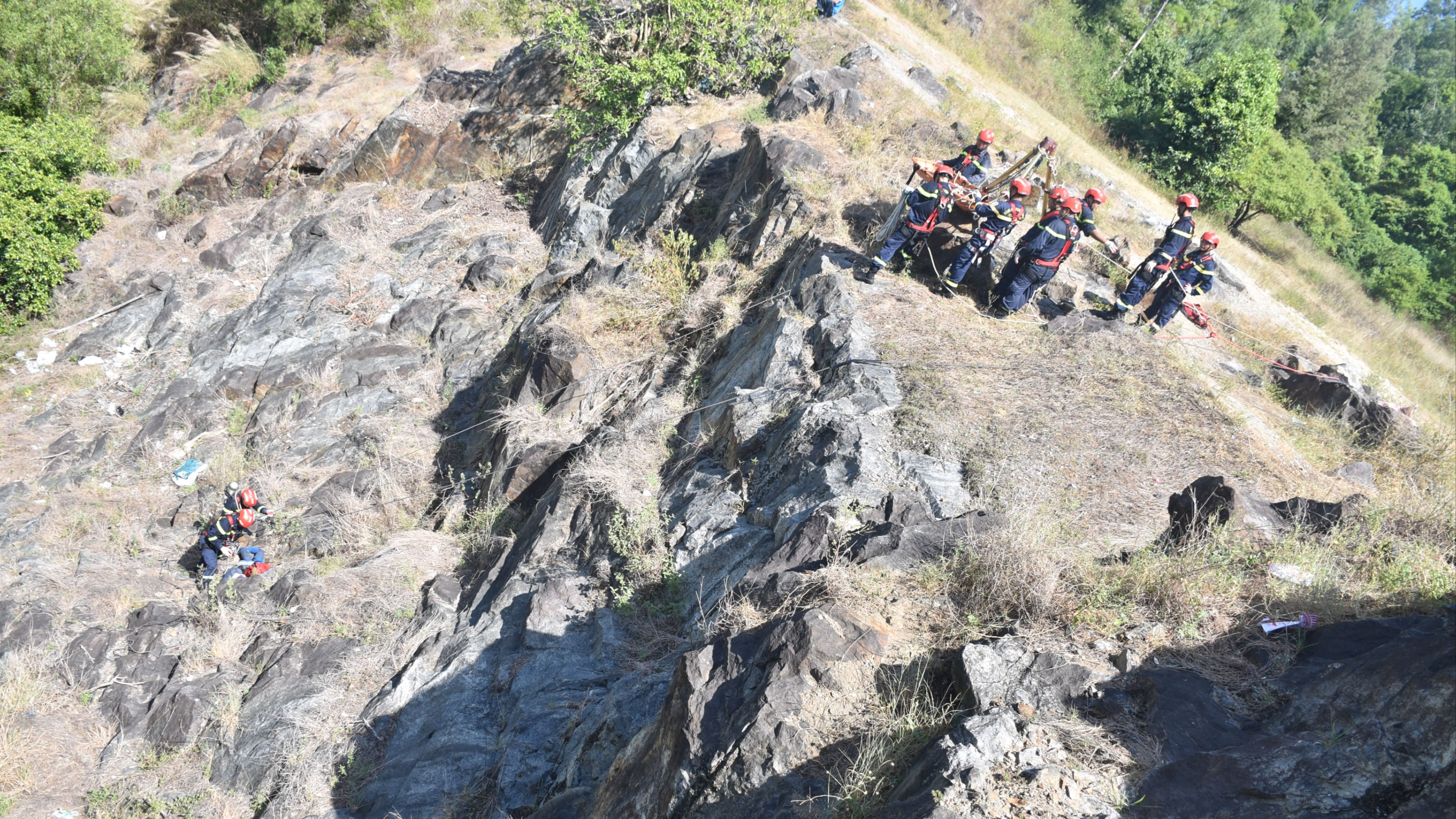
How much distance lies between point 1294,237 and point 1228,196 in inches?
243

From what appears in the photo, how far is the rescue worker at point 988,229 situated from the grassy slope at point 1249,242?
5221mm

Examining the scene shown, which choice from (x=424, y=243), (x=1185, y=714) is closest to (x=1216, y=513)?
(x=1185, y=714)

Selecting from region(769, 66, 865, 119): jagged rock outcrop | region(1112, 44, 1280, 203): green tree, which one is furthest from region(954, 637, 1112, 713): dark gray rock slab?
region(1112, 44, 1280, 203): green tree

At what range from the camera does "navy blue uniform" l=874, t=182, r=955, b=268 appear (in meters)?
8.86

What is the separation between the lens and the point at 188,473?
38.4 feet

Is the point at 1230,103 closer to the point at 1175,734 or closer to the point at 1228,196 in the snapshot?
the point at 1228,196

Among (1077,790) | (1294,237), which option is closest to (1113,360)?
(1077,790)

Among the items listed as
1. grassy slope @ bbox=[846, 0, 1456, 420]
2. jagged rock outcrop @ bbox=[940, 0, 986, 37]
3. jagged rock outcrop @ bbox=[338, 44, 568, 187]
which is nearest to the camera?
grassy slope @ bbox=[846, 0, 1456, 420]

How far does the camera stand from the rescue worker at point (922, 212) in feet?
29.1

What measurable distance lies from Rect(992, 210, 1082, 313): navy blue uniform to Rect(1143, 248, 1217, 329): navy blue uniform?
54.7 inches

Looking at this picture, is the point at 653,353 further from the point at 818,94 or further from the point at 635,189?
the point at 818,94

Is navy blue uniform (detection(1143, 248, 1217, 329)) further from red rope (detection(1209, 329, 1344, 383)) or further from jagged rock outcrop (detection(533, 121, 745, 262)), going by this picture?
jagged rock outcrop (detection(533, 121, 745, 262))

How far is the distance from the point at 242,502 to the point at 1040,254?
10.0 metres

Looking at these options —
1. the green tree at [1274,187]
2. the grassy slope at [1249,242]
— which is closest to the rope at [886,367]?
the grassy slope at [1249,242]
